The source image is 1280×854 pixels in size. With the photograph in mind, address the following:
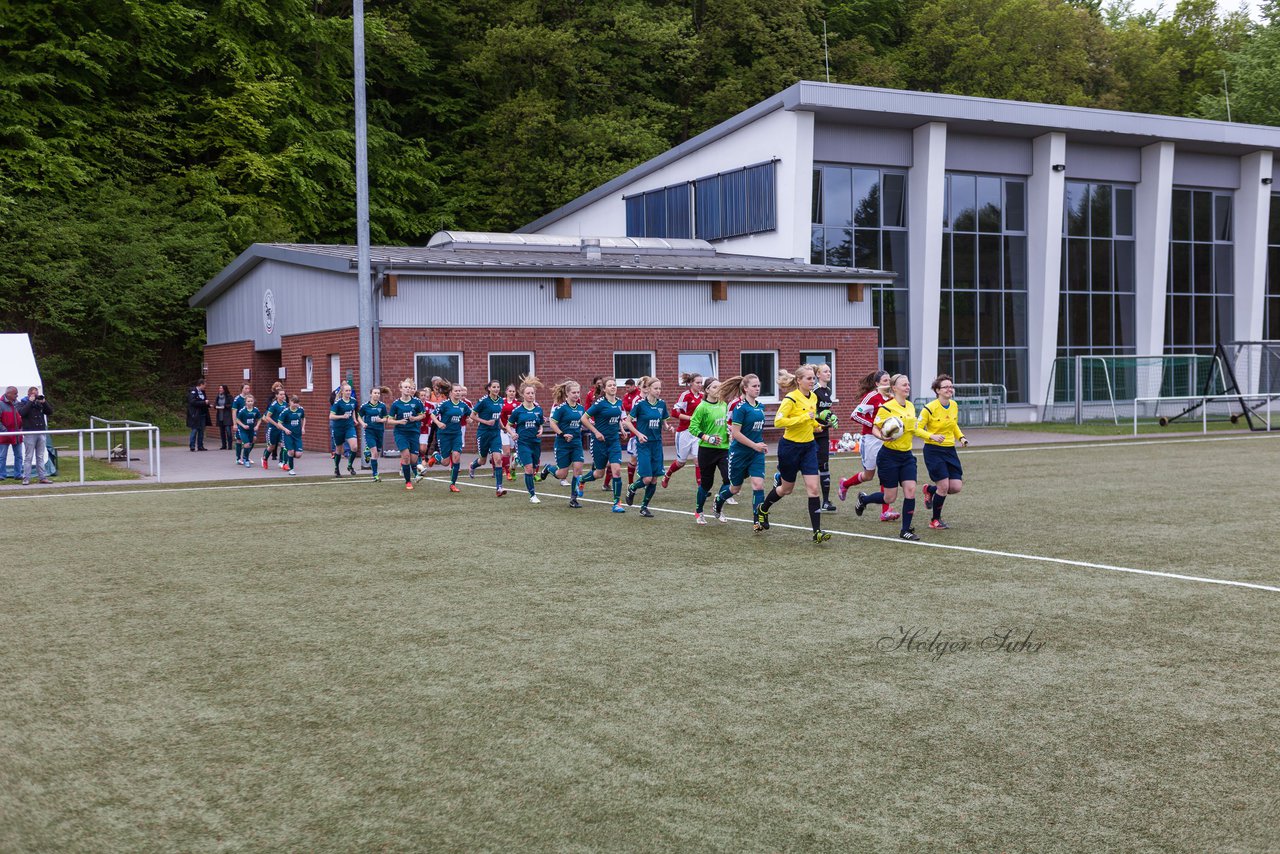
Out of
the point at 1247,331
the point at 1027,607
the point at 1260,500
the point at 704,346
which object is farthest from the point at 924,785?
the point at 1247,331

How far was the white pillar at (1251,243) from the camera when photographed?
42.3 meters

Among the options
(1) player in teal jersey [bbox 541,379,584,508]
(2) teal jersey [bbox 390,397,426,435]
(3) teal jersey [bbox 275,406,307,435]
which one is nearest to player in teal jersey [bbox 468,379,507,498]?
(2) teal jersey [bbox 390,397,426,435]

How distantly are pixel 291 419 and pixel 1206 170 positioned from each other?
110 ft

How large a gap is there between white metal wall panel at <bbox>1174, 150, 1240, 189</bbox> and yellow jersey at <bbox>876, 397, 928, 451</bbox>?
108 feet

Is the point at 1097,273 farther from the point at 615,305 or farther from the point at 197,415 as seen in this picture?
the point at 197,415

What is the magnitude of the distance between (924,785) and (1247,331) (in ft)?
141

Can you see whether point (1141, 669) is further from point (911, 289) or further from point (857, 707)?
point (911, 289)

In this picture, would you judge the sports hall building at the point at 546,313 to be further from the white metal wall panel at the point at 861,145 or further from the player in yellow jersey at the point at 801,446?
the player in yellow jersey at the point at 801,446

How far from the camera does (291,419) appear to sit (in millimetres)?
23219

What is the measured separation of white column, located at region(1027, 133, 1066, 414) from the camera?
124ft

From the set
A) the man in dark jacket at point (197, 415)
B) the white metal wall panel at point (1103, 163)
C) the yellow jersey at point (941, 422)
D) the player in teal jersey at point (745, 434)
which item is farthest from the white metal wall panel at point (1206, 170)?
the player in teal jersey at point (745, 434)

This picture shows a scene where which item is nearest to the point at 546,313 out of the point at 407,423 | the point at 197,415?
the point at 407,423

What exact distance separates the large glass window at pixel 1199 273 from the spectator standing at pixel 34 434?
3511 cm

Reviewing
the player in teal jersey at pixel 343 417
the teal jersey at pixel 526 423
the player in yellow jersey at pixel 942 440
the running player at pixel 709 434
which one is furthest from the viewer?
the player in teal jersey at pixel 343 417
